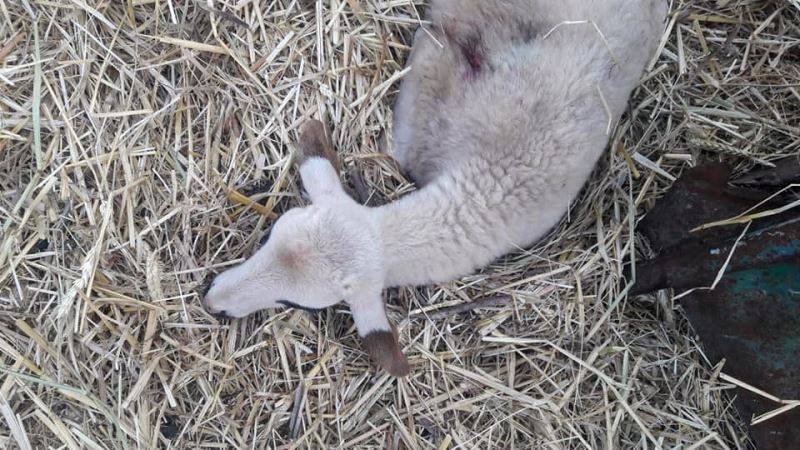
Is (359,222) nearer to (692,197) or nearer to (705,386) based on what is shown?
(692,197)

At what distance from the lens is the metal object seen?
9.48ft

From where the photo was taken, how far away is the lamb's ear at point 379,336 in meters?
3.03

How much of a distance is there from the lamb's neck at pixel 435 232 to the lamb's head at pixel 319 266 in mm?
88

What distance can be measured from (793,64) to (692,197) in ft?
3.31

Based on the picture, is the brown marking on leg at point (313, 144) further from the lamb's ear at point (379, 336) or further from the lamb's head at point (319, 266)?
the lamb's ear at point (379, 336)

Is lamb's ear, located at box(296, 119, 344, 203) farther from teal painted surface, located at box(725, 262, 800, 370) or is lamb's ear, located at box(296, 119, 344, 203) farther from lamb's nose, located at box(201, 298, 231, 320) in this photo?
teal painted surface, located at box(725, 262, 800, 370)

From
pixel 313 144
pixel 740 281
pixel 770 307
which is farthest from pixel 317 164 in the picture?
pixel 770 307

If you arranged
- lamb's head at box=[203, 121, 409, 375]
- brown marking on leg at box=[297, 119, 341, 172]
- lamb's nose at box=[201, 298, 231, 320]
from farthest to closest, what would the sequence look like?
brown marking on leg at box=[297, 119, 341, 172] → lamb's nose at box=[201, 298, 231, 320] → lamb's head at box=[203, 121, 409, 375]

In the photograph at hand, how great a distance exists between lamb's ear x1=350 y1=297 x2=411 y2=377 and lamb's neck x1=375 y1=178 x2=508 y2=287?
17cm

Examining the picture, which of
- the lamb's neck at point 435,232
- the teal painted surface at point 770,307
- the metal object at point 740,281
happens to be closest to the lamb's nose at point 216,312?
the lamb's neck at point 435,232

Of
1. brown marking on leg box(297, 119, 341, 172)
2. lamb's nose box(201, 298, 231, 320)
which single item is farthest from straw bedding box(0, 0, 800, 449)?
brown marking on leg box(297, 119, 341, 172)

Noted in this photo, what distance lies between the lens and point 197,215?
10.5 ft

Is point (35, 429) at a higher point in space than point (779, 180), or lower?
lower

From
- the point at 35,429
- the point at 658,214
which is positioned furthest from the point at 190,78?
the point at 658,214
